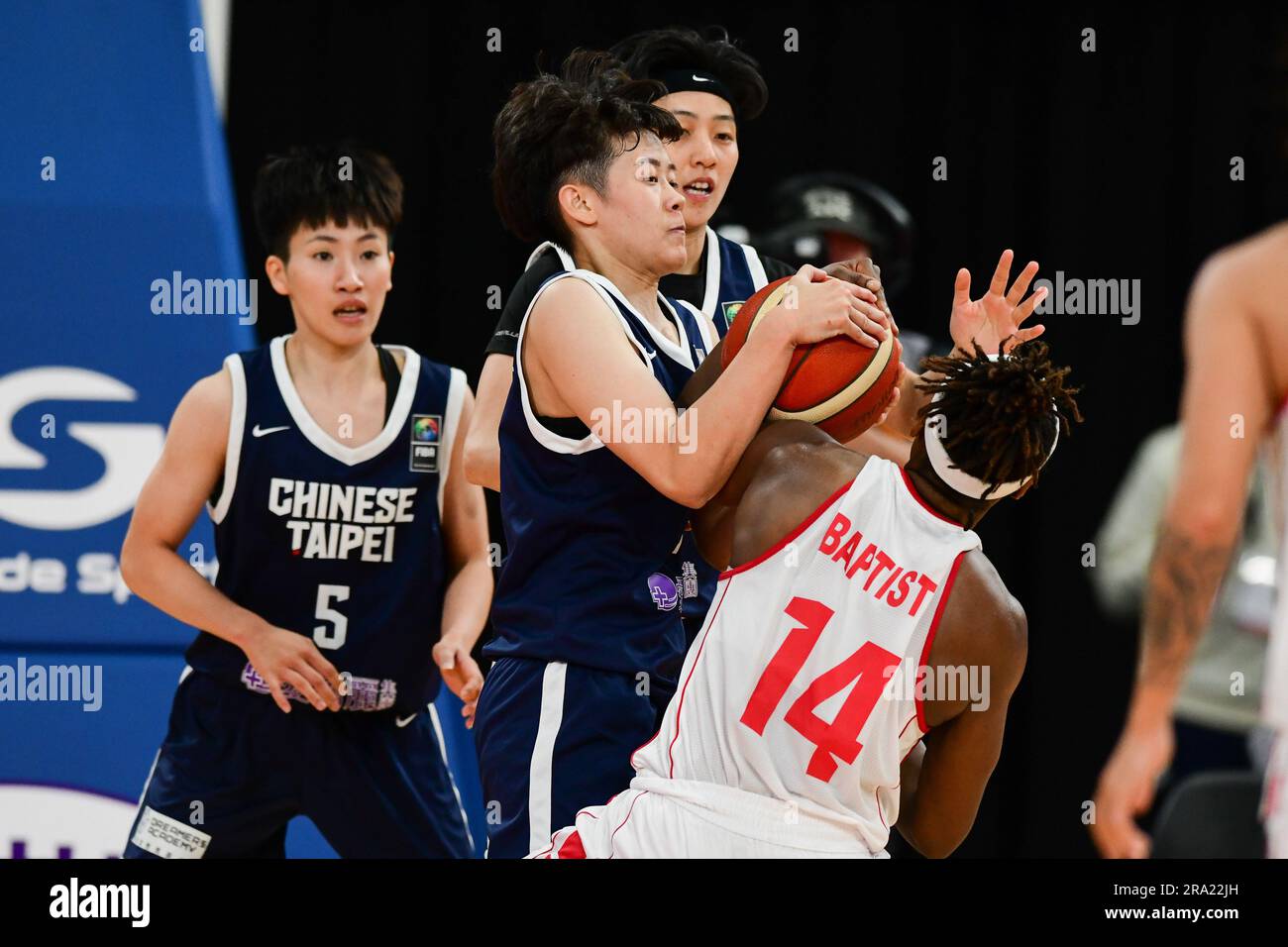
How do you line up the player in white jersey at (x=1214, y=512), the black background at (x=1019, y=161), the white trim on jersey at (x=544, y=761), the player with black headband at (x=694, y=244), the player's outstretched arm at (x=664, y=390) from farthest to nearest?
1. the black background at (x=1019, y=161)
2. the player in white jersey at (x=1214, y=512)
3. the player with black headband at (x=694, y=244)
4. the white trim on jersey at (x=544, y=761)
5. the player's outstretched arm at (x=664, y=390)

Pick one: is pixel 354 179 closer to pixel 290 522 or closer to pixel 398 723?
pixel 290 522

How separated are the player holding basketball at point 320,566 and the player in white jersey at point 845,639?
1195 mm

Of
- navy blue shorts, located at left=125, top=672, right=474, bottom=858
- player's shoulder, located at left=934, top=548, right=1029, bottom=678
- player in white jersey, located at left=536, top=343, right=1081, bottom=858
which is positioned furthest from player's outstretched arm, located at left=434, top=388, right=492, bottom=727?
player's shoulder, located at left=934, top=548, right=1029, bottom=678

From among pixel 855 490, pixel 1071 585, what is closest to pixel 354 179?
pixel 855 490

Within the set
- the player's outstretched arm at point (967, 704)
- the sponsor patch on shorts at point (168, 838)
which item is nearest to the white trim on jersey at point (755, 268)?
the player's outstretched arm at point (967, 704)

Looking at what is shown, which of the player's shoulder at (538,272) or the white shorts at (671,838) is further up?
the player's shoulder at (538,272)

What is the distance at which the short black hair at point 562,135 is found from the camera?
299cm

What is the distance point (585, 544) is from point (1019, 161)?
3.00 meters

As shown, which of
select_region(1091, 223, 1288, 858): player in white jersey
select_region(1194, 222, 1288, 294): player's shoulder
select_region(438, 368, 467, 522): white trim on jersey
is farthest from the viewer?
select_region(1194, 222, 1288, 294): player's shoulder

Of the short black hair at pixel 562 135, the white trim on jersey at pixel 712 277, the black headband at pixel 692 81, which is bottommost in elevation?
the white trim on jersey at pixel 712 277

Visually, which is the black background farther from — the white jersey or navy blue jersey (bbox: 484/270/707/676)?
the white jersey

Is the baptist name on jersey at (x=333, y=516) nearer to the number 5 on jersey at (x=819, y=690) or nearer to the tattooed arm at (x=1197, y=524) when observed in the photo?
the number 5 on jersey at (x=819, y=690)

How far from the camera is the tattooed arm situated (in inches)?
150

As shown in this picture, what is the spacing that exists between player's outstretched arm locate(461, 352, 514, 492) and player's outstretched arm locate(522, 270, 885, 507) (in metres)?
0.69
